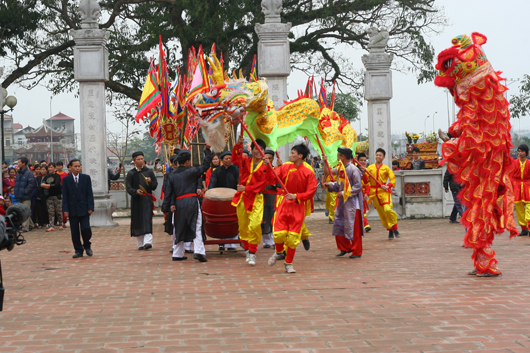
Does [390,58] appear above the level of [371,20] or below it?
below

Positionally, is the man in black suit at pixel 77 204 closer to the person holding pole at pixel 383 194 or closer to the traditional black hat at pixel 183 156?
the traditional black hat at pixel 183 156

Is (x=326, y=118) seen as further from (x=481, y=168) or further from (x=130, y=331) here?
(x=130, y=331)

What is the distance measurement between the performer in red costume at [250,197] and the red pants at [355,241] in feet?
4.36

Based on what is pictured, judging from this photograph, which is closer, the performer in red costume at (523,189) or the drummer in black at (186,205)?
A: the drummer in black at (186,205)

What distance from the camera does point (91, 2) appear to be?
579 inches

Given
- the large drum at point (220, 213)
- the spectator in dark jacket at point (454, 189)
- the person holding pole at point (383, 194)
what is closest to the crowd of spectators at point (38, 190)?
the large drum at point (220, 213)

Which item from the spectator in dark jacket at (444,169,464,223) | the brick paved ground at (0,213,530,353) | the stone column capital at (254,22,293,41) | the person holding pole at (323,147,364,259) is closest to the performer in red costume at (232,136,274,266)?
the brick paved ground at (0,213,530,353)

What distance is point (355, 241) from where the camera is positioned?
901cm

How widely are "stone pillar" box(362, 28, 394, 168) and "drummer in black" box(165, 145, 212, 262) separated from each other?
753 centimetres

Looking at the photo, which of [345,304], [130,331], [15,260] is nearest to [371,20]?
[15,260]

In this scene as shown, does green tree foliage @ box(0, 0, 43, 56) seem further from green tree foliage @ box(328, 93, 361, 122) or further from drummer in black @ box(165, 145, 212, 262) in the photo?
green tree foliage @ box(328, 93, 361, 122)

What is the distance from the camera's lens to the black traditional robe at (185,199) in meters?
9.01

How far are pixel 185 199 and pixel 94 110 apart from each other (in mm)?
6338

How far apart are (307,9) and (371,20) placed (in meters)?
2.14
